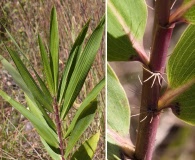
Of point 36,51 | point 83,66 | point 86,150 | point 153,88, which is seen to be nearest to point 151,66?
point 153,88

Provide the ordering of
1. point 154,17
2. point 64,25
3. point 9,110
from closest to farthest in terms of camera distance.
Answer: point 154,17, point 64,25, point 9,110

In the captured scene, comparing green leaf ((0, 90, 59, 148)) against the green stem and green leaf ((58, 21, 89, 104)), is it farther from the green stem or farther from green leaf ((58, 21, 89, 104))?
the green stem

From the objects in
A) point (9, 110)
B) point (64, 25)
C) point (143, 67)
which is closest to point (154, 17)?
point (143, 67)

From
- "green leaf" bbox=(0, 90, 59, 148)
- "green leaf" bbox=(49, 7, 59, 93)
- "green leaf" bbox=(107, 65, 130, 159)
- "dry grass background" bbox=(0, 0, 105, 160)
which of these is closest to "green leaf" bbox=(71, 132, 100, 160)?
"green leaf" bbox=(0, 90, 59, 148)

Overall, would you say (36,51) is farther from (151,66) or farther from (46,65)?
(151,66)

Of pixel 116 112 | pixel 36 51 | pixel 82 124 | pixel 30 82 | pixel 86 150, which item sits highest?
pixel 116 112

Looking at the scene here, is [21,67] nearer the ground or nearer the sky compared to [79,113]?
nearer the sky

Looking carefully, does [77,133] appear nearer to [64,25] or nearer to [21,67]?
[21,67]
